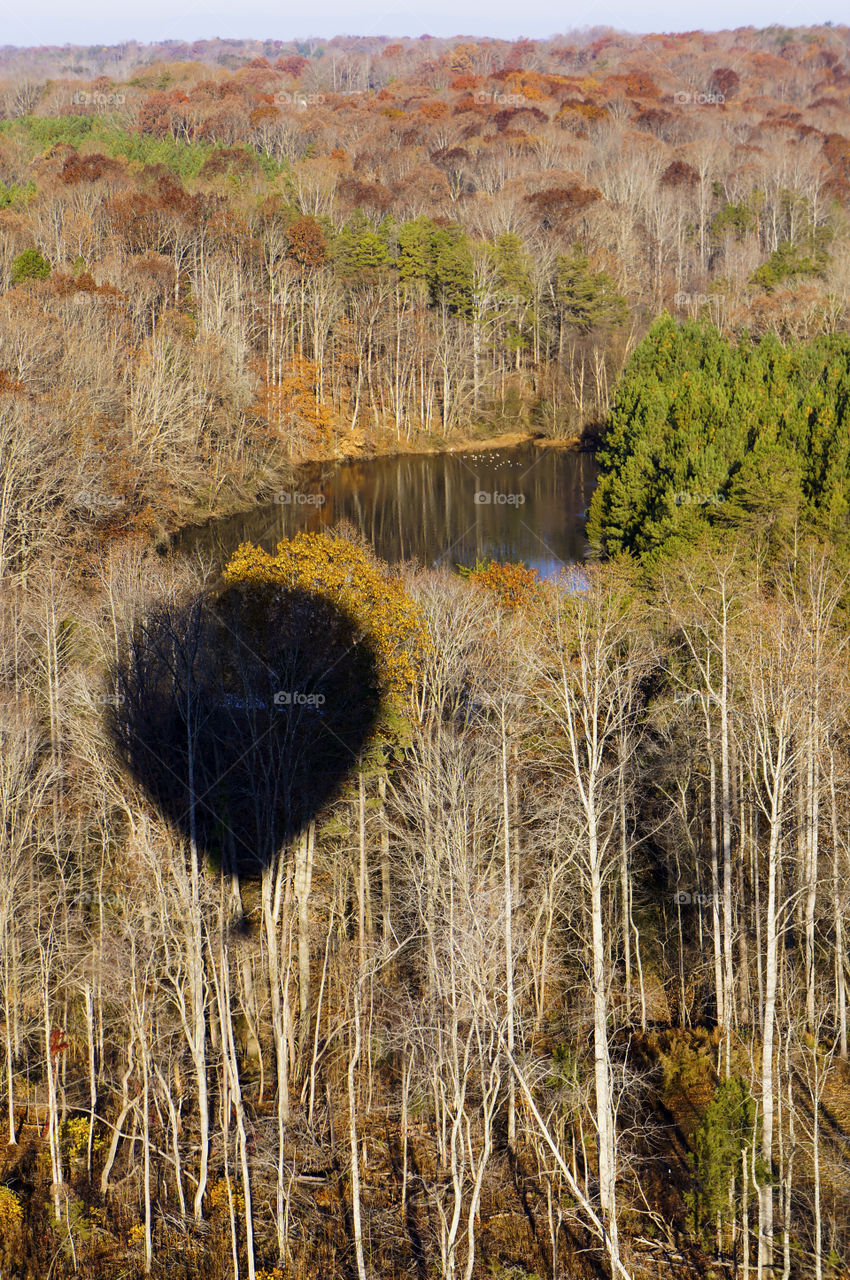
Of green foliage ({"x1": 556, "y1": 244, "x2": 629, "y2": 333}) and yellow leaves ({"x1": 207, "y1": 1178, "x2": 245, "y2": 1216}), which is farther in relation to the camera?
green foliage ({"x1": 556, "y1": 244, "x2": 629, "y2": 333})

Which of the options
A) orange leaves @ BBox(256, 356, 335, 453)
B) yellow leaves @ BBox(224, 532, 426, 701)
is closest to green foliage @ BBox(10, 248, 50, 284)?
orange leaves @ BBox(256, 356, 335, 453)

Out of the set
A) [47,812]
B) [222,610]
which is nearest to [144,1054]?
[47,812]

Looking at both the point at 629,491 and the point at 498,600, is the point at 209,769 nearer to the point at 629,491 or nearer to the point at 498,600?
the point at 498,600

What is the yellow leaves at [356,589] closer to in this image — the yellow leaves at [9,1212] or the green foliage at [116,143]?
the yellow leaves at [9,1212]

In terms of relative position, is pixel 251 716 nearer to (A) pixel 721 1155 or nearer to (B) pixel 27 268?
(A) pixel 721 1155

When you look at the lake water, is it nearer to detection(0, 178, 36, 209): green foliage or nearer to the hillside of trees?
the hillside of trees
